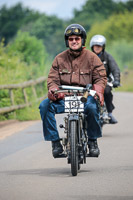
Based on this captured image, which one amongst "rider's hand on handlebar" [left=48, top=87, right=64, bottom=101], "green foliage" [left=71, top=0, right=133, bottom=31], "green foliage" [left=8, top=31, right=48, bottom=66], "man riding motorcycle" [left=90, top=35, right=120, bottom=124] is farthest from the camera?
"green foliage" [left=71, top=0, right=133, bottom=31]

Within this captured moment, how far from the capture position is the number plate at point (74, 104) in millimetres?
8203

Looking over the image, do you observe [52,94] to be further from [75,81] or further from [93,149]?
[93,149]

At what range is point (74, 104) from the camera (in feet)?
26.9

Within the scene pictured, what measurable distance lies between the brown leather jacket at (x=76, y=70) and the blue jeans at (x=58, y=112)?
28 centimetres

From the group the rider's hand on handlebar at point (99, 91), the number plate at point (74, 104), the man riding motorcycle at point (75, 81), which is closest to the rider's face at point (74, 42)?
the man riding motorcycle at point (75, 81)

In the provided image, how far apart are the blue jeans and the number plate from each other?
20 cm

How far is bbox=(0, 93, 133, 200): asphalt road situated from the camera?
6.91 metres

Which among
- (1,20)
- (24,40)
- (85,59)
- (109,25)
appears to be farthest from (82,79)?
(1,20)

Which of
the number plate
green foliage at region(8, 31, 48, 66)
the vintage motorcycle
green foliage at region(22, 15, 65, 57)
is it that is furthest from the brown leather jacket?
green foliage at region(22, 15, 65, 57)

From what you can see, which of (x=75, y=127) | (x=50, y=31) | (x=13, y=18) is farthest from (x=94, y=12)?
(x=75, y=127)

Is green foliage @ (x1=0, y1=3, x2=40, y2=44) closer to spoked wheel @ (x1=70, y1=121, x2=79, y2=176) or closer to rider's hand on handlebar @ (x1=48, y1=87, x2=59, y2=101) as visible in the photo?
rider's hand on handlebar @ (x1=48, y1=87, x2=59, y2=101)

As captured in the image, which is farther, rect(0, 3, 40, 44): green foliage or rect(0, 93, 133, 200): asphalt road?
rect(0, 3, 40, 44): green foliage

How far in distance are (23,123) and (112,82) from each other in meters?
4.23

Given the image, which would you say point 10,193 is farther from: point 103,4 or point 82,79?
point 103,4
